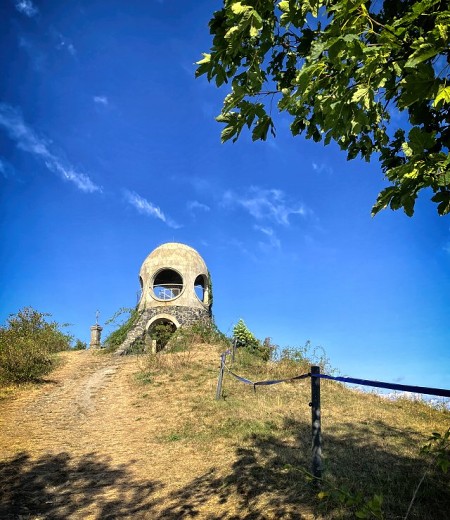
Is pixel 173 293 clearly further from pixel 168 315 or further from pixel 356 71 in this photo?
pixel 356 71

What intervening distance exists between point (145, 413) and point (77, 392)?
3854 millimetres

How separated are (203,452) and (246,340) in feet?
43.0

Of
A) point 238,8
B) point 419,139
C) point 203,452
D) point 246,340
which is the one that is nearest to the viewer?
point 419,139

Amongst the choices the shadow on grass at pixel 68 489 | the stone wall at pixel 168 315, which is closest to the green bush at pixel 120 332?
the stone wall at pixel 168 315

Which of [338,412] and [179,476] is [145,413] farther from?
[338,412]

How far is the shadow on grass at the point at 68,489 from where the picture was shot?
15.3 feet

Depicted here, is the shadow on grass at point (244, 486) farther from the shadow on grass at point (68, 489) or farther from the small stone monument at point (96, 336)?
the small stone monument at point (96, 336)

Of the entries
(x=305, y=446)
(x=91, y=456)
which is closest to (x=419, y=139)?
(x=305, y=446)

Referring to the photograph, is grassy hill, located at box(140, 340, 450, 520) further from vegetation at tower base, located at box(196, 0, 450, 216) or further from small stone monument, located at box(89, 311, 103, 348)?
small stone monument, located at box(89, 311, 103, 348)

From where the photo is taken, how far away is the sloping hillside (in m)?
4.52

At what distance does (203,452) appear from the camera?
6582mm

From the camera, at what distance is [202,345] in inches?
771

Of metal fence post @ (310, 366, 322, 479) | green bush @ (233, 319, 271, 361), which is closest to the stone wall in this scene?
green bush @ (233, 319, 271, 361)

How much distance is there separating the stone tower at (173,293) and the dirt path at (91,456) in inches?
398
